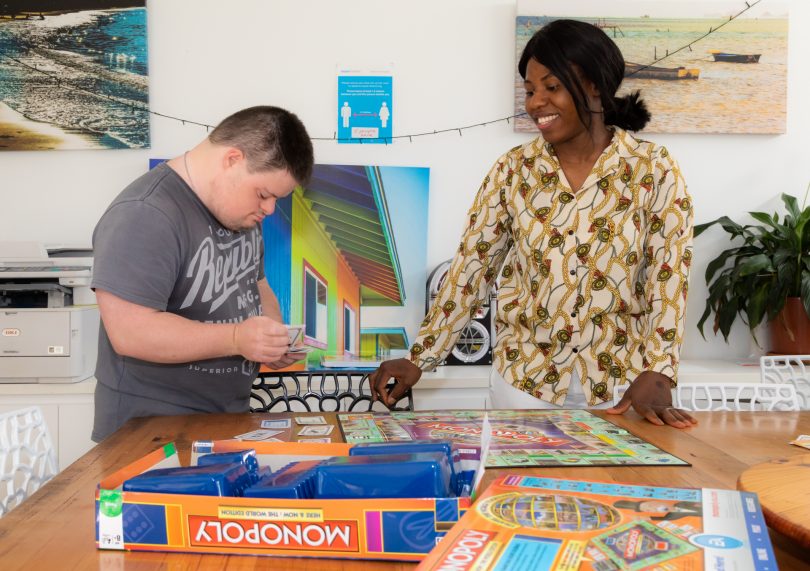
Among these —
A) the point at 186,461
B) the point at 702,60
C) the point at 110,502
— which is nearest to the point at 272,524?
the point at 110,502

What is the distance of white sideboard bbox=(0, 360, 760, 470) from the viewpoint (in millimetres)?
2977

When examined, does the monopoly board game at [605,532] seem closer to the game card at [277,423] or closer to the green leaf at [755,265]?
the game card at [277,423]

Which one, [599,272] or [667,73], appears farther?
[667,73]

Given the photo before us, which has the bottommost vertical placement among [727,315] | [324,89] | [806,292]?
[727,315]

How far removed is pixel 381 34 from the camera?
348cm

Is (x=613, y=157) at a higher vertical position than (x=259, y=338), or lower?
higher

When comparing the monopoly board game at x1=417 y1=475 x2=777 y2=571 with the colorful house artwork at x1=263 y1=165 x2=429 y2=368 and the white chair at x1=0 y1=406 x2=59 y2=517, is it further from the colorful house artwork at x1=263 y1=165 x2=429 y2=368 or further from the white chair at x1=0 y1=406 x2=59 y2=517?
the colorful house artwork at x1=263 y1=165 x2=429 y2=368

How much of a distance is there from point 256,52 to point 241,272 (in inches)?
77.2

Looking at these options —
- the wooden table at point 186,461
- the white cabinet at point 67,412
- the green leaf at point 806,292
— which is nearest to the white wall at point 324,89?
the green leaf at point 806,292

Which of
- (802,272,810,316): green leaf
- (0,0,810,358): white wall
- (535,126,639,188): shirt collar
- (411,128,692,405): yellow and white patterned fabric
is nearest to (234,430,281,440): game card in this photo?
(411,128,692,405): yellow and white patterned fabric

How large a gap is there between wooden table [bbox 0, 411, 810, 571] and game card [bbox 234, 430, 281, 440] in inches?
1.2

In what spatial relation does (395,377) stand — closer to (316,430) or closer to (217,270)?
(316,430)

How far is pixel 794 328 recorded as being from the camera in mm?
3352

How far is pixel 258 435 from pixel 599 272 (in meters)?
0.86
